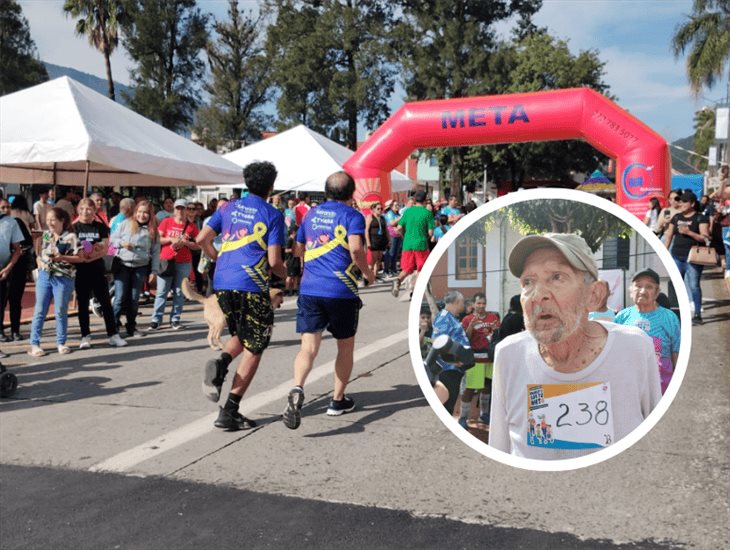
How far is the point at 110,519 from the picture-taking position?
394 centimetres

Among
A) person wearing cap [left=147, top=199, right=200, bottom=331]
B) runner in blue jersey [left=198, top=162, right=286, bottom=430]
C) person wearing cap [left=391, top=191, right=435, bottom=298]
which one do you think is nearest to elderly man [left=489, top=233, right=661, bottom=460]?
person wearing cap [left=391, top=191, right=435, bottom=298]

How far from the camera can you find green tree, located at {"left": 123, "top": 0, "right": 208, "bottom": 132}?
39469 mm

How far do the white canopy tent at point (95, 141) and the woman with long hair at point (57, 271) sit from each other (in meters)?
1.11

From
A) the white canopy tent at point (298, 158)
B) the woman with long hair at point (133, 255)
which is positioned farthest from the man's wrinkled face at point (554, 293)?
the white canopy tent at point (298, 158)

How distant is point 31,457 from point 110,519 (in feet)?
4.25

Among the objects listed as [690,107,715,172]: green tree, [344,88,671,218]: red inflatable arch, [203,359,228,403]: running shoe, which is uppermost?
[690,107,715,172]: green tree

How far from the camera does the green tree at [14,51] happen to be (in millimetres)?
38875

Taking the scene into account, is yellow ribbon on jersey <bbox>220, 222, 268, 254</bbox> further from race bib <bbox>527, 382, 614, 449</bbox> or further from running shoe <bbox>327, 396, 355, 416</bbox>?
running shoe <bbox>327, 396, 355, 416</bbox>

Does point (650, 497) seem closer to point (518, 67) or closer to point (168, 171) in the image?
point (168, 171)

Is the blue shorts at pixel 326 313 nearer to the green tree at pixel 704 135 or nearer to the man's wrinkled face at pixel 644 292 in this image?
the man's wrinkled face at pixel 644 292

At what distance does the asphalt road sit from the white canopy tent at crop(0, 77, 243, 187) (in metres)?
3.38

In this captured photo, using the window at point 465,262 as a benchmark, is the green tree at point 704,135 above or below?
above

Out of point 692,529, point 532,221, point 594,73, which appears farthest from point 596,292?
point 594,73

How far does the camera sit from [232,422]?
527 centimetres
